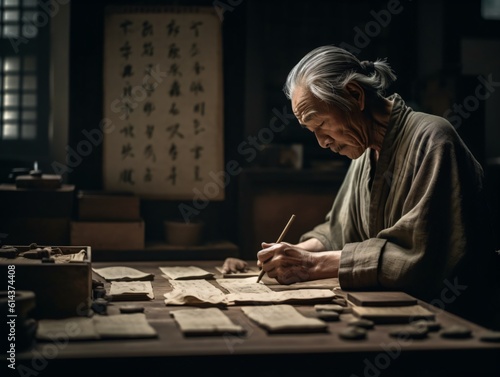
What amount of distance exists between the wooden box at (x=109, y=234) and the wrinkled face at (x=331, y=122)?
6.37ft

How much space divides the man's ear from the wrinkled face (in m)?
0.04

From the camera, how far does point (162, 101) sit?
5629 mm

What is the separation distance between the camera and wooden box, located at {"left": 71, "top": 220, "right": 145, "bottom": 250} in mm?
4969

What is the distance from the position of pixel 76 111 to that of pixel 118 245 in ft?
3.92

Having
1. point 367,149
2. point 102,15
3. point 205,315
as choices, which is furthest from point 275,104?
point 205,315

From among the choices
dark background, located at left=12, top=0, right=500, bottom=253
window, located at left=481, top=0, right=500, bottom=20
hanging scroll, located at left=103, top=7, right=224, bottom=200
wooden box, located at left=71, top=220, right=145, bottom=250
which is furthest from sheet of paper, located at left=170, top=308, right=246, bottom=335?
window, located at left=481, top=0, right=500, bottom=20

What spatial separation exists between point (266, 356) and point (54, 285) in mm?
891

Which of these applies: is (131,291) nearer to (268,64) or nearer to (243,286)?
(243,286)

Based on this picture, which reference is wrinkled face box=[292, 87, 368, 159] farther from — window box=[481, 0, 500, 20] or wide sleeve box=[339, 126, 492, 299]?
window box=[481, 0, 500, 20]

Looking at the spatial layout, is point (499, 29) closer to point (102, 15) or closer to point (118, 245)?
point (102, 15)

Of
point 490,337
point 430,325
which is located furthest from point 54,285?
point 490,337

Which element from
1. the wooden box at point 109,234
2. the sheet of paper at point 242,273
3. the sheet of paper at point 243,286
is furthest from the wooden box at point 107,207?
the sheet of paper at point 243,286

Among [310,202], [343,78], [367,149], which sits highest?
[343,78]

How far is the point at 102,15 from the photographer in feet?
18.1
